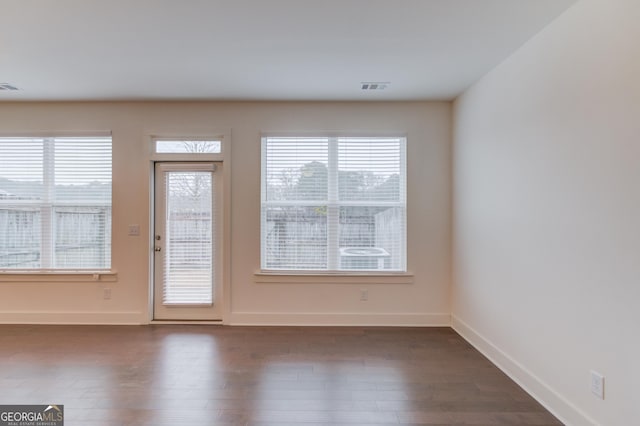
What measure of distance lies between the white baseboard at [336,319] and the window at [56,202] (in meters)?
1.87

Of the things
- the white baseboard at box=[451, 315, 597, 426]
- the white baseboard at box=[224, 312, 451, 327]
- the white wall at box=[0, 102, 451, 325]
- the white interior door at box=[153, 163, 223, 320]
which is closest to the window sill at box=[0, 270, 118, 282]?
the white wall at box=[0, 102, 451, 325]

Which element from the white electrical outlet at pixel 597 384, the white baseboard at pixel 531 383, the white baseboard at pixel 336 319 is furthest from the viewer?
the white baseboard at pixel 336 319

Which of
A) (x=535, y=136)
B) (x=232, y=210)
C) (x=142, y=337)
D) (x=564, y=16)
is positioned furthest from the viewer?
(x=232, y=210)

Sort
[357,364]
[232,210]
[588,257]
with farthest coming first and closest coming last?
[232,210] → [357,364] → [588,257]

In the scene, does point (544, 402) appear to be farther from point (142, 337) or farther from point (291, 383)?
point (142, 337)

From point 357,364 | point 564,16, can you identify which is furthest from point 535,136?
point 357,364

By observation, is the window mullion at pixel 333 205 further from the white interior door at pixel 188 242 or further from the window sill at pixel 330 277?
the white interior door at pixel 188 242

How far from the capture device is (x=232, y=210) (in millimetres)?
3959

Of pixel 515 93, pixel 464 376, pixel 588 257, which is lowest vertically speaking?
pixel 464 376

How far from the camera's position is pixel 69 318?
3.94 meters

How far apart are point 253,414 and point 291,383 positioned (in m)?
0.46

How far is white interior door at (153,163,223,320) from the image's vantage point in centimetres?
399


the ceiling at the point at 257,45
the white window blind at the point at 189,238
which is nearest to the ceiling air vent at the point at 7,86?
the ceiling at the point at 257,45

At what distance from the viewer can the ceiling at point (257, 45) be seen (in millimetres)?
2164
